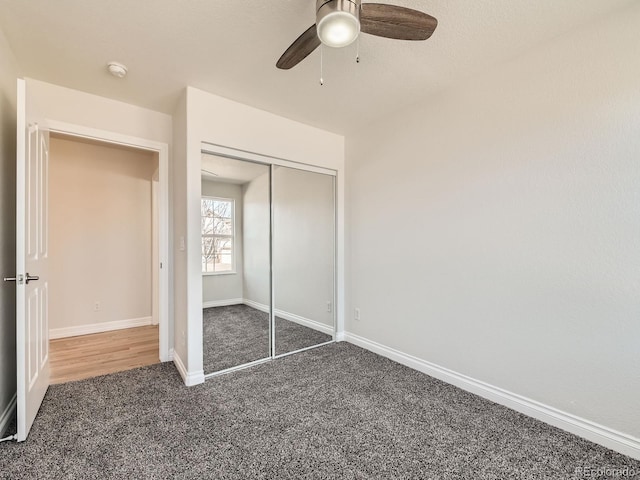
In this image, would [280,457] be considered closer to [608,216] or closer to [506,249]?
[506,249]

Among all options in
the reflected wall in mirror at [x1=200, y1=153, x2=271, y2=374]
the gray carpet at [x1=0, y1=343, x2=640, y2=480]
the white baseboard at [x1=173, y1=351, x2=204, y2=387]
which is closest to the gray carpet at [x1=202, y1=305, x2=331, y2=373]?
the reflected wall in mirror at [x1=200, y1=153, x2=271, y2=374]

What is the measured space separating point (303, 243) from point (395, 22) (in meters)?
2.31

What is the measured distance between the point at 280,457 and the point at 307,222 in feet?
7.36

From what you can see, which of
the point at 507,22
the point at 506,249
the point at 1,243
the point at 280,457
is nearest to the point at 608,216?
the point at 506,249

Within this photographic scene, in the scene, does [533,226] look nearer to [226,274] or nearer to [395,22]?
[395,22]

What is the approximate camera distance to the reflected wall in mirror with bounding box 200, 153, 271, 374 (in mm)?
2760

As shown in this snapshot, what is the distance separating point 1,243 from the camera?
6.15ft

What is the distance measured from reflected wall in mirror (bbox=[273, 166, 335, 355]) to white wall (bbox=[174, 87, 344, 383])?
0.39m

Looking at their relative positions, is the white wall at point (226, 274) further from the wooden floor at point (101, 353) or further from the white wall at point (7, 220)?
the white wall at point (7, 220)

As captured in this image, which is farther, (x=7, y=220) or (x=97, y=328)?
(x=97, y=328)

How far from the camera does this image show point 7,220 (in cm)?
201

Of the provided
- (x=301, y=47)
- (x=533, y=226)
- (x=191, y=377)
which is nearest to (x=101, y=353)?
(x=191, y=377)

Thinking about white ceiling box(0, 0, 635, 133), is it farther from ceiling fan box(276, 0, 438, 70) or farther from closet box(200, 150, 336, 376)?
closet box(200, 150, 336, 376)

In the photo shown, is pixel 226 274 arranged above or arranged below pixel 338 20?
below
